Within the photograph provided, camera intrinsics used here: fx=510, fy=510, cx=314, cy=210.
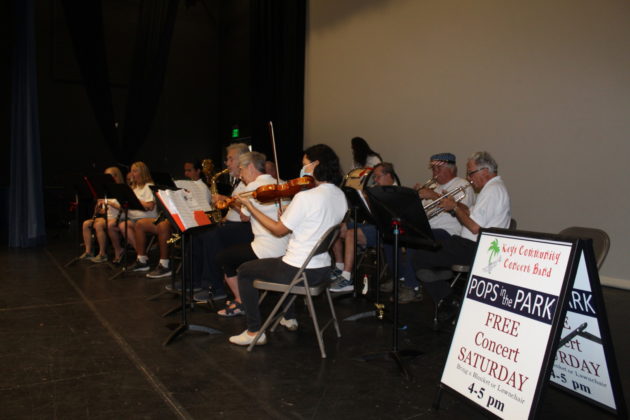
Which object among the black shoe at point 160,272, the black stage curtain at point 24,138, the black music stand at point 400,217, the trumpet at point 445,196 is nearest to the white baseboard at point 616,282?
the trumpet at point 445,196

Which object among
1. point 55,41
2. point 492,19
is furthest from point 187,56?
point 492,19

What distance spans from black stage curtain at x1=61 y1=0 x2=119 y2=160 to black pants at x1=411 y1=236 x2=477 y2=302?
6742 millimetres

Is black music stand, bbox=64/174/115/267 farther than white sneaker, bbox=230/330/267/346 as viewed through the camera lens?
Yes

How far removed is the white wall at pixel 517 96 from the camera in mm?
5012

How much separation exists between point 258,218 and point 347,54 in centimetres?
573

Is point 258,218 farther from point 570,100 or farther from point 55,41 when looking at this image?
point 55,41

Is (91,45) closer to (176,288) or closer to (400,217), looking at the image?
(176,288)

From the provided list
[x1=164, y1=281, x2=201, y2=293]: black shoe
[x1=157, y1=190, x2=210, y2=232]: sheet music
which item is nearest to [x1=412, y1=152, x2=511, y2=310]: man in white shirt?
[x1=157, y1=190, x2=210, y2=232]: sheet music

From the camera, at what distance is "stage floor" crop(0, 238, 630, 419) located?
8.19 feet

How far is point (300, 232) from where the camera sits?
129 inches

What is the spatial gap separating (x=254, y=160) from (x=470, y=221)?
5.61ft

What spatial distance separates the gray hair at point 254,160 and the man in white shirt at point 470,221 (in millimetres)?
1388

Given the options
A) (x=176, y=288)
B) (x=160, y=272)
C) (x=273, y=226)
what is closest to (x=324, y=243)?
(x=273, y=226)

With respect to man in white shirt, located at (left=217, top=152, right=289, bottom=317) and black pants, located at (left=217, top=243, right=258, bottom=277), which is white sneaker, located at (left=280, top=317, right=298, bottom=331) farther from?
black pants, located at (left=217, top=243, right=258, bottom=277)
